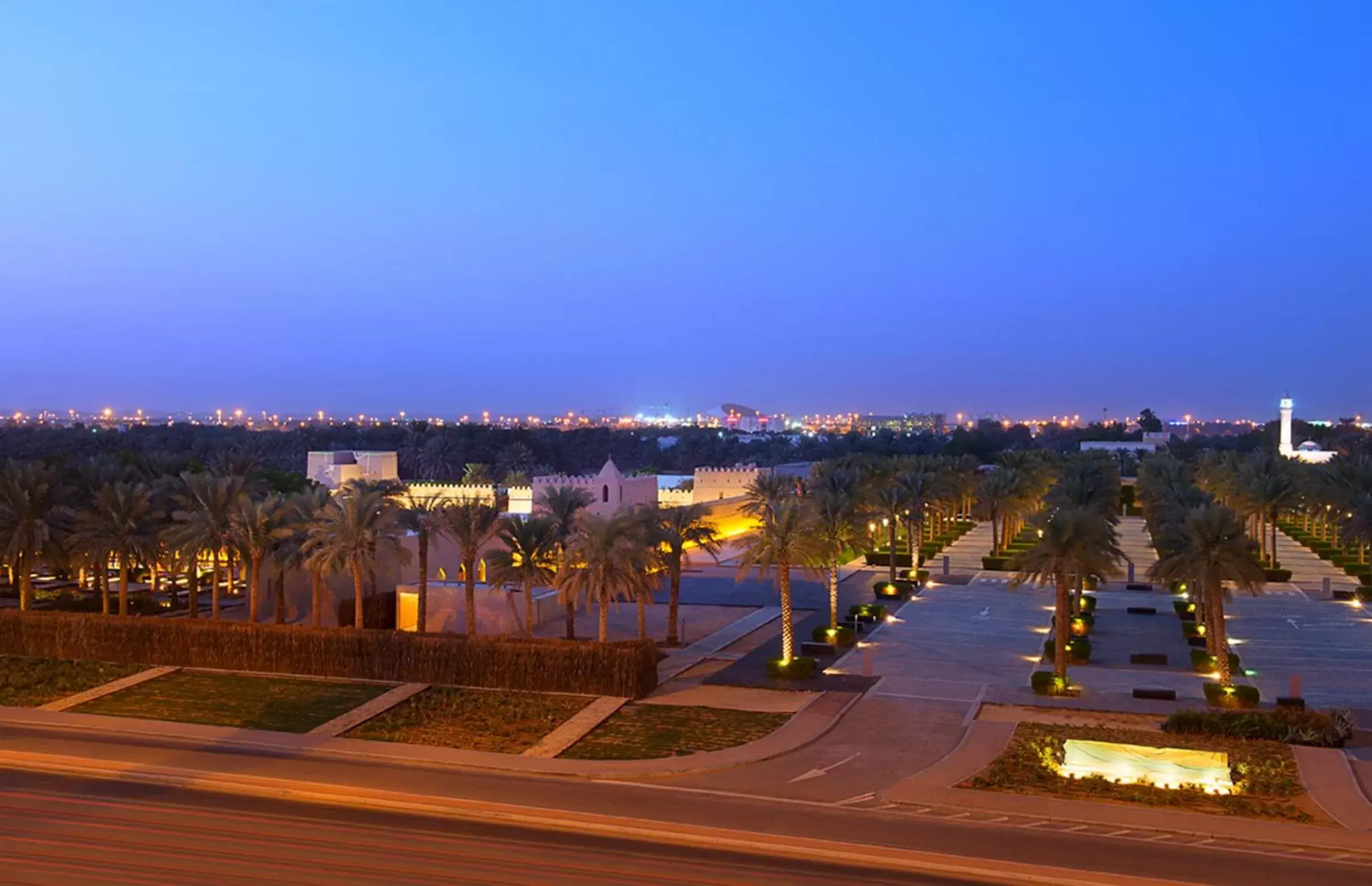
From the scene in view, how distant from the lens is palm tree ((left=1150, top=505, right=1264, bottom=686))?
28406mm

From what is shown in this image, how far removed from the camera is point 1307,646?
3503 cm

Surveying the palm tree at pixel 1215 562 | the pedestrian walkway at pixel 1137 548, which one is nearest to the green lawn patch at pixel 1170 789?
the palm tree at pixel 1215 562

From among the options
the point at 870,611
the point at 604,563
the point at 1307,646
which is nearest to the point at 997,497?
the point at 870,611

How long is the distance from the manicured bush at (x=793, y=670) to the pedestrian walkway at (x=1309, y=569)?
28.4 meters

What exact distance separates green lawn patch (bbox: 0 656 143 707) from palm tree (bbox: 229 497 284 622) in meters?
Answer: 5.38

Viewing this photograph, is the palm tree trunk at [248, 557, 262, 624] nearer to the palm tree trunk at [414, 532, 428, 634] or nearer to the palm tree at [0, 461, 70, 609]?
the palm tree trunk at [414, 532, 428, 634]

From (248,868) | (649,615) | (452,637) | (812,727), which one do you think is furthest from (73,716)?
(649,615)

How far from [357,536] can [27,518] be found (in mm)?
12810

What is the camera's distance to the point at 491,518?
3525cm

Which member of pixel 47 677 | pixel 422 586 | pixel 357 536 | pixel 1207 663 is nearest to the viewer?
pixel 47 677

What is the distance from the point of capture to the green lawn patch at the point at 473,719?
2392 centimetres

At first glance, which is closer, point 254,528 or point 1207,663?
point 1207,663

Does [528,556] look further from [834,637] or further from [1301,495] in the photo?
[1301,495]

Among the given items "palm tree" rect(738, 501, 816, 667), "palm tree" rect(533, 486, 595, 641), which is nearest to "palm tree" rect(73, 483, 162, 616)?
"palm tree" rect(533, 486, 595, 641)
